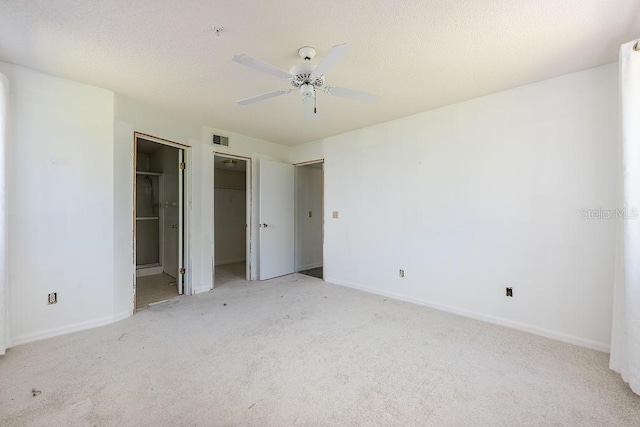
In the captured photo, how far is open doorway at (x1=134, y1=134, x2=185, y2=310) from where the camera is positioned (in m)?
4.39

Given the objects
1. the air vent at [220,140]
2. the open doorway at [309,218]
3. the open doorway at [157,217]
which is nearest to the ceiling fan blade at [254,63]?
the air vent at [220,140]

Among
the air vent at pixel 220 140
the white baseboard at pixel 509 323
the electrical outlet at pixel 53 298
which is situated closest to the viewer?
the white baseboard at pixel 509 323

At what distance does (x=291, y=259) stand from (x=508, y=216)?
345 centimetres

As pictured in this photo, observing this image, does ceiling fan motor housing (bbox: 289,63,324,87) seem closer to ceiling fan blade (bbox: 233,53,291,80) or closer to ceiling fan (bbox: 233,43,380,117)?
ceiling fan (bbox: 233,43,380,117)

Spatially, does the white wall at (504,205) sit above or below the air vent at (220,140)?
below

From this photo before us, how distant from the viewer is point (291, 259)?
16.4 ft

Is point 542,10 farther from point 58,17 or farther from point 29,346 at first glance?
point 29,346

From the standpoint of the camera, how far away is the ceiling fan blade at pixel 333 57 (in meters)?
1.53

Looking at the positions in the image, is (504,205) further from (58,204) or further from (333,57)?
(58,204)

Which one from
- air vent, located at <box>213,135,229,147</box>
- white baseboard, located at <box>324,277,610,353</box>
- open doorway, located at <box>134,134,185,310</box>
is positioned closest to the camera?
white baseboard, located at <box>324,277,610,353</box>

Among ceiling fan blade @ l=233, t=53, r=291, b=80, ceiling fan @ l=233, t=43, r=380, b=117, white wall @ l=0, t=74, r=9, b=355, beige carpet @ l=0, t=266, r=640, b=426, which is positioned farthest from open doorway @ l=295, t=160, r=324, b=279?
white wall @ l=0, t=74, r=9, b=355

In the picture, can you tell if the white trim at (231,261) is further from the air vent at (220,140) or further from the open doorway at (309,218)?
the air vent at (220,140)

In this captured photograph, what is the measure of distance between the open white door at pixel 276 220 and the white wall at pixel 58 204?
6.90 feet

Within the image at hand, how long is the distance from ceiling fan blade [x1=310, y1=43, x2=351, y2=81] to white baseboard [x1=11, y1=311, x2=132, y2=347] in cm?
311
